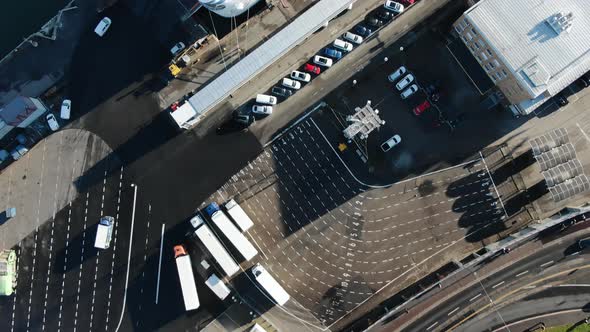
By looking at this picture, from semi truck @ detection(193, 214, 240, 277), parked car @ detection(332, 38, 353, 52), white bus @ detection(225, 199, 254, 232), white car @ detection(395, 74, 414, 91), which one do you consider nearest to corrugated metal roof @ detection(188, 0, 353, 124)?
parked car @ detection(332, 38, 353, 52)

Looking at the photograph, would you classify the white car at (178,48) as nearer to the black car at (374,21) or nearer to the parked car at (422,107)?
the black car at (374,21)

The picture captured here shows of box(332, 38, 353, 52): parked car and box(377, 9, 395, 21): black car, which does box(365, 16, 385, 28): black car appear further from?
box(332, 38, 353, 52): parked car

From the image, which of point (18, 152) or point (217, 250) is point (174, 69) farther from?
point (217, 250)

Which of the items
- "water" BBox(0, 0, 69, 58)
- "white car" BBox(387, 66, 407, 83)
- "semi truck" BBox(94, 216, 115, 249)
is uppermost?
"water" BBox(0, 0, 69, 58)

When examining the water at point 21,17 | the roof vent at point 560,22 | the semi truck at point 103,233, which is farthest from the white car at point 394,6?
the semi truck at point 103,233

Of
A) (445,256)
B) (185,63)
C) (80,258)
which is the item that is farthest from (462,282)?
(80,258)

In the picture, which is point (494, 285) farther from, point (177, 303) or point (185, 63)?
point (185, 63)
